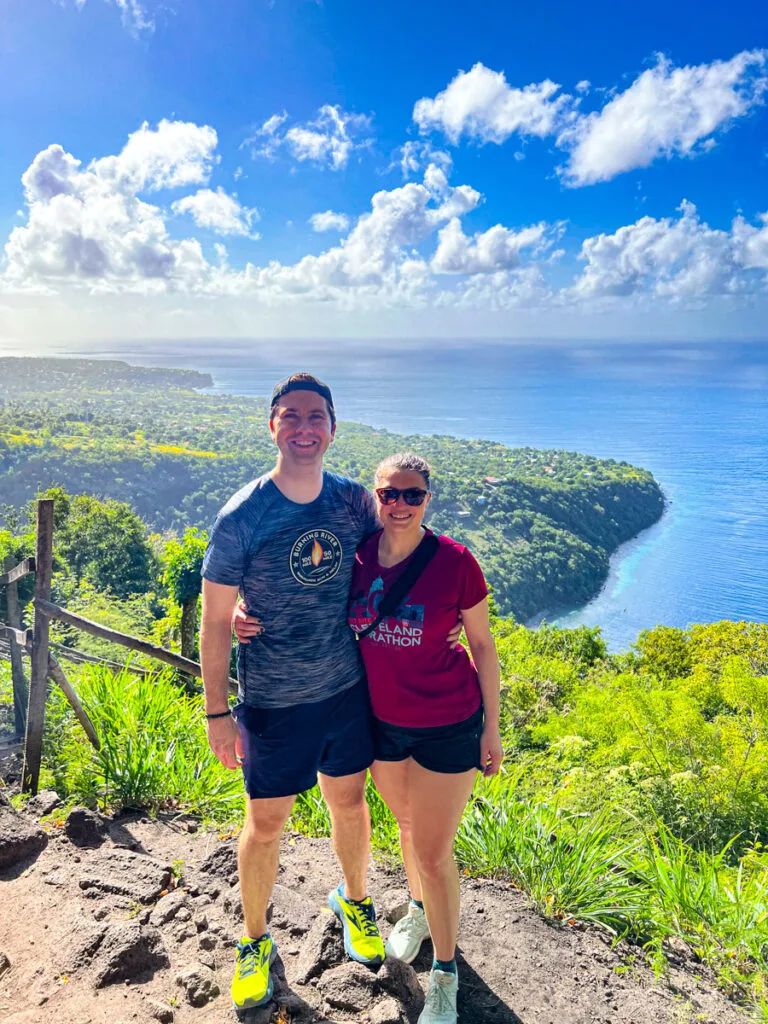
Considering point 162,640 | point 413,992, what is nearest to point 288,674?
point 413,992

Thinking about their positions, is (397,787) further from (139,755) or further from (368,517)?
(139,755)

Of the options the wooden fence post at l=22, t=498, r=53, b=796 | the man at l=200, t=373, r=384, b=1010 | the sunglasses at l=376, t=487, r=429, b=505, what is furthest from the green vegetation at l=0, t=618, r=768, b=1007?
the sunglasses at l=376, t=487, r=429, b=505

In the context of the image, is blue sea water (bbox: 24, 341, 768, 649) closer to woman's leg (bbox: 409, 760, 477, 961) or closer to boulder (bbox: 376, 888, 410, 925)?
boulder (bbox: 376, 888, 410, 925)

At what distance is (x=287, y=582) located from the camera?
1.99 metres

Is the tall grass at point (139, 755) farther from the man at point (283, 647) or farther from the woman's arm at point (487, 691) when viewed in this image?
the woman's arm at point (487, 691)

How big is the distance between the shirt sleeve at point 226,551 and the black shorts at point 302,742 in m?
0.45

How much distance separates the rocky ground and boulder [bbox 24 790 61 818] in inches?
15.0

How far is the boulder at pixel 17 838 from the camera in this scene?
2.73m

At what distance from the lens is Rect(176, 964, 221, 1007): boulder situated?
2.04 metres

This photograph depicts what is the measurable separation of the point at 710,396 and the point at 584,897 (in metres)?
219

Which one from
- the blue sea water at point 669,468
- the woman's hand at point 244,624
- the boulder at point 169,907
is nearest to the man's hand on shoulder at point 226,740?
the woman's hand at point 244,624

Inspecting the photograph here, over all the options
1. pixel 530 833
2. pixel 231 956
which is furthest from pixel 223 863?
pixel 530 833

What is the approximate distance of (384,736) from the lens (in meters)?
2.04

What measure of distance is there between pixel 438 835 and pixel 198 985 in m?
0.92
